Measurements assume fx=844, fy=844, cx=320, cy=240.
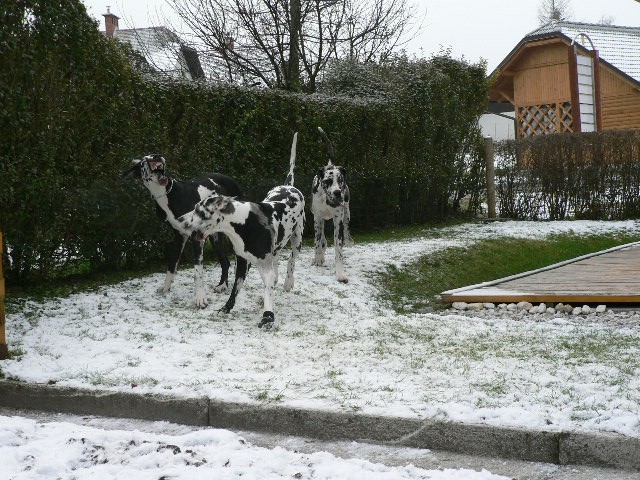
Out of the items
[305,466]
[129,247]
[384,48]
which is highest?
[384,48]

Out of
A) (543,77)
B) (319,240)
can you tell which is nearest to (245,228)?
(319,240)

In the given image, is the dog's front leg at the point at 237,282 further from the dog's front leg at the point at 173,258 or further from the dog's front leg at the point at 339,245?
the dog's front leg at the point at 339,245

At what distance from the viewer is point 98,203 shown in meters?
10.1

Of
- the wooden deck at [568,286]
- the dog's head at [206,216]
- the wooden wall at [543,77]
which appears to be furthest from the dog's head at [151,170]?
the wooden wall at [543,77]

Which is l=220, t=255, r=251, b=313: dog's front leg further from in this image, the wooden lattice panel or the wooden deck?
the wooden lattice panel

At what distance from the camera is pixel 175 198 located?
9445 mm

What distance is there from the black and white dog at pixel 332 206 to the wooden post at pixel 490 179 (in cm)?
758

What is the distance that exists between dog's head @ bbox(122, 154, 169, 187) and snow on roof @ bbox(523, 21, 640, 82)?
957 inches

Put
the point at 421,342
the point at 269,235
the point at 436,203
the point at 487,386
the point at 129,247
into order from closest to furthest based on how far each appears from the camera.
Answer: the point at 487,386 < the point at 421,342 < the point at 269,235 < the point at 129,247 < the point at 436,203

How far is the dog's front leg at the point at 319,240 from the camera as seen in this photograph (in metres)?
11.2

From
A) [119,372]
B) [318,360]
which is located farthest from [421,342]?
[119,372]

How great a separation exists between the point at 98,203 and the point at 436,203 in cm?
910

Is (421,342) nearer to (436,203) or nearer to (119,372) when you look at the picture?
(119,372)

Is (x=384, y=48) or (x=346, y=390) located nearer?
(x=346, y=390)
